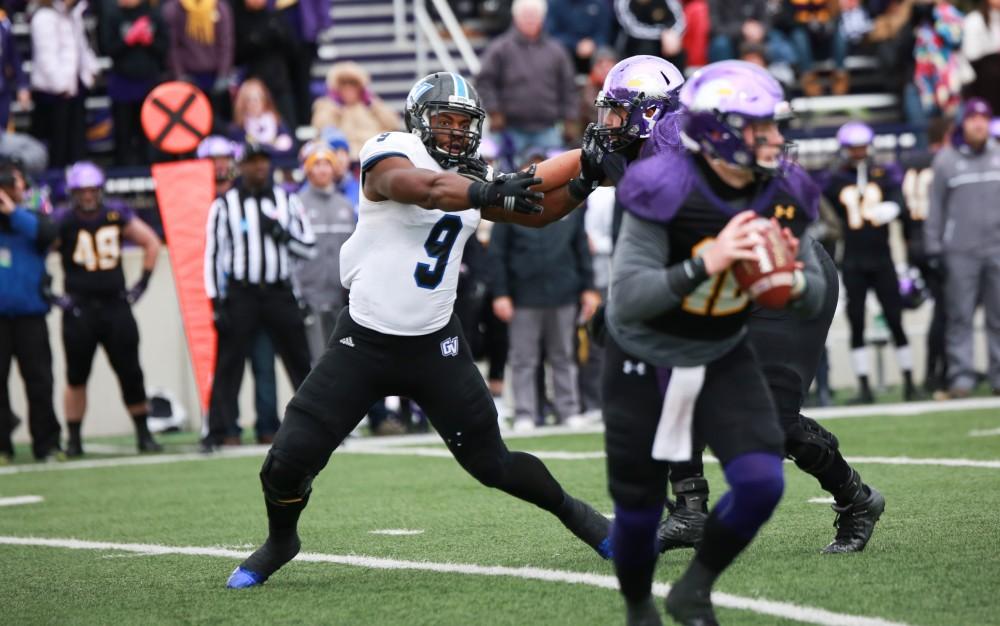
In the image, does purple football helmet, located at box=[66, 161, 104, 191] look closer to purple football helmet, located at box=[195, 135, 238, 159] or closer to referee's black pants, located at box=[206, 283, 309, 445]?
purple football helmet, located at box=[195, 135, 238, 159]

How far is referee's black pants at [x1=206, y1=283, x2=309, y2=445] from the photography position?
11297mm

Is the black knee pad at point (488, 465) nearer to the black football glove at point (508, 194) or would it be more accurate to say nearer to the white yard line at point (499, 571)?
the white yard line at point (499, 571)

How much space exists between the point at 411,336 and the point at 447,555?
983 mm

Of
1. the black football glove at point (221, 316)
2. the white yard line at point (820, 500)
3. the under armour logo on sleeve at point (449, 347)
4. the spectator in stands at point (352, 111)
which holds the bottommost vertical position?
the white yard line at point (820, 500)

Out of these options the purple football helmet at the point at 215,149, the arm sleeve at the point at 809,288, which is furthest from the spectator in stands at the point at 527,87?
the arm sleeve at the point at 809,288

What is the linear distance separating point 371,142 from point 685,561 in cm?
187

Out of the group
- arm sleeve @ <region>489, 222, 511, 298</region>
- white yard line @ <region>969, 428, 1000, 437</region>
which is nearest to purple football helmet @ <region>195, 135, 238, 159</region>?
arm sleeve @ <region>489, 222, 511, 298</region>

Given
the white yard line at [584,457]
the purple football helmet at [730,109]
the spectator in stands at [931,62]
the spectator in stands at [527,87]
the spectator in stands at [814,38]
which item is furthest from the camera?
the spectator in stands at [814,38]

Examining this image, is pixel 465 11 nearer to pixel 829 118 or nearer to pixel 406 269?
pixel 829 118

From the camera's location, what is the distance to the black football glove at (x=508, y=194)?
4898 millimetres

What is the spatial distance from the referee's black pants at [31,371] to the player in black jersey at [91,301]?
0.21 metres

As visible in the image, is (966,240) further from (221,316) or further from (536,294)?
(221,316)

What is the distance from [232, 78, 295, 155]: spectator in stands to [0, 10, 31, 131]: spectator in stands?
1894 millimetres

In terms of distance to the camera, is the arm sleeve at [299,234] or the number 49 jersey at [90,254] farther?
the number 49 jersey at [90,254]
